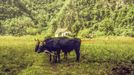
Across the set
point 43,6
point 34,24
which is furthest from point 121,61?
point 43,6

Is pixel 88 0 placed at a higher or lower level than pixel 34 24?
higher

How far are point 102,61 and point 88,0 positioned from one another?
67104mm

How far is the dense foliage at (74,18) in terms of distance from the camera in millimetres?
70625

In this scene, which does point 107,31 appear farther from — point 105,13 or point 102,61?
point 102,61

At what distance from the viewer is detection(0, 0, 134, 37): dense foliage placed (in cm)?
7062

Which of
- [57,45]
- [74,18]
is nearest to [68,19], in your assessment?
[74,18]

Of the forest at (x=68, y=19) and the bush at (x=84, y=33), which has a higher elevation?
the forest at (x=68, y=19)

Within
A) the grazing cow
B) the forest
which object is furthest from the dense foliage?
the grazing cow

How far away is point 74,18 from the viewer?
3130 inches

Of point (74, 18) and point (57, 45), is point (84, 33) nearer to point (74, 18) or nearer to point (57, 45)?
point (74, 18)

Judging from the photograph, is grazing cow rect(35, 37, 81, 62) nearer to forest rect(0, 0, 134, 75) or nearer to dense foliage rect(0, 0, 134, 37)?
forest rect(0, 0, 134, 75)

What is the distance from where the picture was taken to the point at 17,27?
73.1m

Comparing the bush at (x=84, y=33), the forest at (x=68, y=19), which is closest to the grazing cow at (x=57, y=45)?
the forest at (x=68, y=19)

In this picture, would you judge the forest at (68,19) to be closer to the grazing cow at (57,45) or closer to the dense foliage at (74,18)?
the dense foliage at (74,18)
